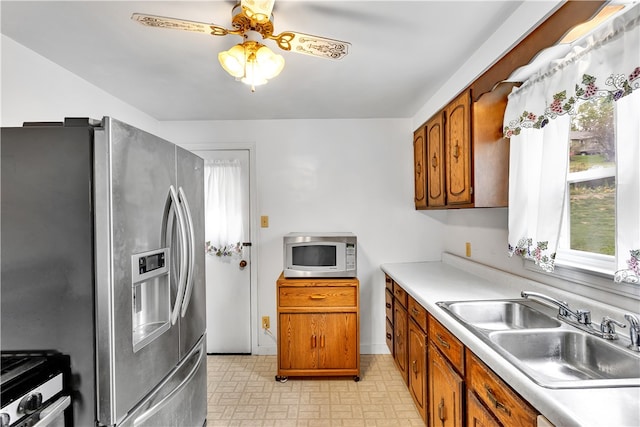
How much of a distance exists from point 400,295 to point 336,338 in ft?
2.03

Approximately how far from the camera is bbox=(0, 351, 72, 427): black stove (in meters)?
0.89

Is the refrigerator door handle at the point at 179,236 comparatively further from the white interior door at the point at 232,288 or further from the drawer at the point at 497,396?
the white interior door at the point at 232,288

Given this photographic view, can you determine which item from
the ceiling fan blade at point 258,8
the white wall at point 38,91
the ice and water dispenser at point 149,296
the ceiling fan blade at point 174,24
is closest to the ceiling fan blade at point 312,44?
the ceiling fan blade at point 258,8

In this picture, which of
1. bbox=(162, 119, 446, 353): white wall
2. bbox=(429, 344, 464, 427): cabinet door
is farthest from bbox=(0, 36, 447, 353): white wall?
bbox=(429, 344, 464, 427): cabinet door

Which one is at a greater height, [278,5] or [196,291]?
[278,5]

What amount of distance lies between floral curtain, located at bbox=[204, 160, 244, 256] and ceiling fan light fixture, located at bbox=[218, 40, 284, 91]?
1685 millimetres

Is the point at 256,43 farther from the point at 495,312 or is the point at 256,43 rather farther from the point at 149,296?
the point at 495,312

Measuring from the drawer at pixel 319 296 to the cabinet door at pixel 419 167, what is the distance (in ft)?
3.32

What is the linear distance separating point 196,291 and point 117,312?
2.11 feet

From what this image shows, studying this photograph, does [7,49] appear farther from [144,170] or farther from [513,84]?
[513,84]

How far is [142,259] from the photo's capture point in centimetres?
126

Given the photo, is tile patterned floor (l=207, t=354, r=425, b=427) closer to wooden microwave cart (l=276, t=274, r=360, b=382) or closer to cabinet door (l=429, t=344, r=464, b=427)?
wooden microwave cart (l=276, t=274, r=360, b=382)

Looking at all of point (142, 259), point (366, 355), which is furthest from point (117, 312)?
point (366, 355)

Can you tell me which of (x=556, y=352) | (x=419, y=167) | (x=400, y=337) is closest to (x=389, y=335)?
(x=400, y=337)
